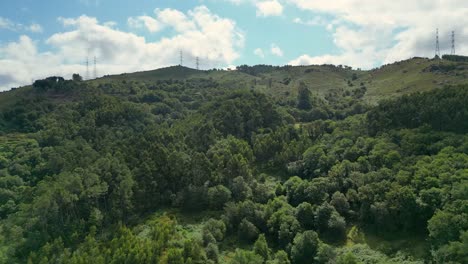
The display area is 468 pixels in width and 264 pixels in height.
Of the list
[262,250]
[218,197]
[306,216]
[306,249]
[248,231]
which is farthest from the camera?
[218,197]

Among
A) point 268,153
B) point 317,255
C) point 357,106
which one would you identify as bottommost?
point 317,255

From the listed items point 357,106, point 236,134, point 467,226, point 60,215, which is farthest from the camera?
point 357,106

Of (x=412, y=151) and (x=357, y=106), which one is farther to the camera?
(x=357, y=106)

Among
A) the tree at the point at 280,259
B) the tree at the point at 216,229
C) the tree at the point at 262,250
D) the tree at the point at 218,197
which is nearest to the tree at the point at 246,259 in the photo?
the tree at the point at 280,259

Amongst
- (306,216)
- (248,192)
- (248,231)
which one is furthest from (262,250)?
(248,192)

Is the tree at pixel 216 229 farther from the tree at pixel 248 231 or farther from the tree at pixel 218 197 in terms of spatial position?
the tree at pixel 218 197

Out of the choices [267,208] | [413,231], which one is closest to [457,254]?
[413,231]

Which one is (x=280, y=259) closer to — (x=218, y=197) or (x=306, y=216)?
(x=306, y=216)

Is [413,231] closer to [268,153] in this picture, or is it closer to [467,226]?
[467,226]
